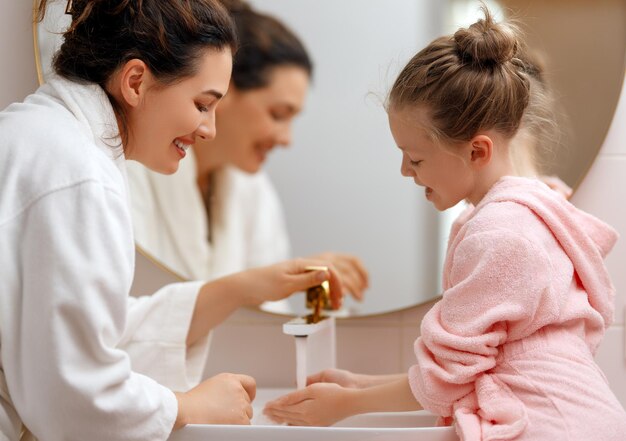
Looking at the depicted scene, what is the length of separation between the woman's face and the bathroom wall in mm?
261

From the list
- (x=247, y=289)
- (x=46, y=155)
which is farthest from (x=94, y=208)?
(x=247, y=289)

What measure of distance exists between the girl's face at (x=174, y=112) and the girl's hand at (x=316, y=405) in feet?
1.11

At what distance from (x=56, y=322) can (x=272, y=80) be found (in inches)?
25.9

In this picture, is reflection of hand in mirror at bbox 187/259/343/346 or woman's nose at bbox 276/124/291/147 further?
woman's nose at bbox 276/124/291/147

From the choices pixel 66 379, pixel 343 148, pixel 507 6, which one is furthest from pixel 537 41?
pixel 66 379

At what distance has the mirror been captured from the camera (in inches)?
50.4

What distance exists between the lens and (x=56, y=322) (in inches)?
32.8

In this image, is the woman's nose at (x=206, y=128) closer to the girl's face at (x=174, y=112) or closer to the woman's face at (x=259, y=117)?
the girl's face at (x=174, y=112)

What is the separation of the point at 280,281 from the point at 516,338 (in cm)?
42

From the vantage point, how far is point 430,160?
3.35 feet

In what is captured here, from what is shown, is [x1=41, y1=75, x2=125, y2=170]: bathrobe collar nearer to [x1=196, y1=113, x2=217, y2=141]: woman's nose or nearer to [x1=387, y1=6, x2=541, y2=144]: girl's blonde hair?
[x1=196, y1=113, x2=217, y2=141]: woman's nose

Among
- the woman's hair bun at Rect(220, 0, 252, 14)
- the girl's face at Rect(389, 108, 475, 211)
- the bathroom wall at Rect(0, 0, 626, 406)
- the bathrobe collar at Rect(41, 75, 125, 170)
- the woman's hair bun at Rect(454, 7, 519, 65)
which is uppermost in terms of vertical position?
the woman's hair bun at Rect(220, 0, 252, 14)

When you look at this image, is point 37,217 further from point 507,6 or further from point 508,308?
point 507,6

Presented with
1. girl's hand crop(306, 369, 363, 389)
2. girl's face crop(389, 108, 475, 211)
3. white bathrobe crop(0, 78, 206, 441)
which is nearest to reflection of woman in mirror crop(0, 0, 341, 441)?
white bathrobe crop(0, 78, 206, 441)
